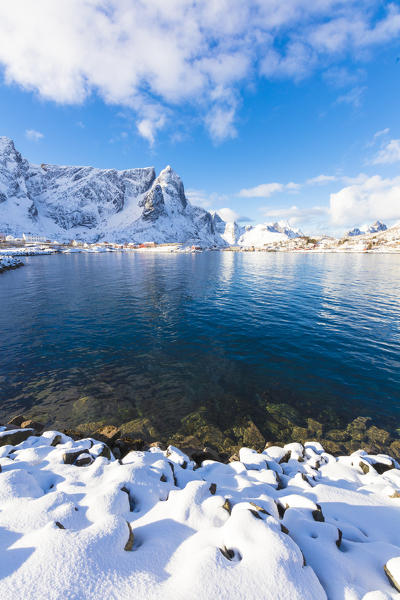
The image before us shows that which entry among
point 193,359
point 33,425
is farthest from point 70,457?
point 193,359

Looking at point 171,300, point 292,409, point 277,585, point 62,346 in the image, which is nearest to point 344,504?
point 277,585

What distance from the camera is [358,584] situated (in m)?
3.34

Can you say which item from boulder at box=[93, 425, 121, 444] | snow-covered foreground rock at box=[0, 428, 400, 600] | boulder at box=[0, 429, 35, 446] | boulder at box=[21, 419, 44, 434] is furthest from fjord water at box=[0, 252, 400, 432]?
snow-covered foreground rock at box=[0, 428, 400, 600]

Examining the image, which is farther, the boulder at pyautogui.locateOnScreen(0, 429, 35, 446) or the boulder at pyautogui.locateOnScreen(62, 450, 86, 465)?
the boulder at pyautogui.locateOnScreen(0, 429, 35, 446)

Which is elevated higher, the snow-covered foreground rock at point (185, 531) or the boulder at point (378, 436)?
the snow-covered foreground rock at point (185, 531)

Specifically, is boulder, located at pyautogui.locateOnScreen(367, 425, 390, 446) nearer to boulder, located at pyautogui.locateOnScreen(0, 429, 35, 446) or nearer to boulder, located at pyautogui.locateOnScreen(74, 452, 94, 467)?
Answer: boulder, located at pyautogui.locateOnScreen(74, 452, 94, 467)

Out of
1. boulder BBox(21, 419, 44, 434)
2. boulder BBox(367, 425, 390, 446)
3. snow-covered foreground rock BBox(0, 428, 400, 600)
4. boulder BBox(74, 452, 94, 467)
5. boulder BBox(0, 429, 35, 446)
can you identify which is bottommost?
boulder BBox(367, 425, 390, 446)

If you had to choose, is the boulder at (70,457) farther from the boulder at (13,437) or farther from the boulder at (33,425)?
the boulder at (33,425)

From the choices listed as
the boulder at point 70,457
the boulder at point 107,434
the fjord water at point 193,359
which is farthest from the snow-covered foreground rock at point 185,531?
the fjord water at point 193,359

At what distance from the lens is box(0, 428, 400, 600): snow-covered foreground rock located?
2.89 m

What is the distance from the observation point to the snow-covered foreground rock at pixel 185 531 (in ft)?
9.48

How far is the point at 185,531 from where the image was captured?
388 cm

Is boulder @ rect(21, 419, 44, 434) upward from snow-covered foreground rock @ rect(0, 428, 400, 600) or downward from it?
downward

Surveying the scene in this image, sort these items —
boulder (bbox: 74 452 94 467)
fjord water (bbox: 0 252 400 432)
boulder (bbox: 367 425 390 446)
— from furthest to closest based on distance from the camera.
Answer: fjord water (bbox: 0 252 400 432) < boulder (bbox: 367 425 390 446) < boulder (bbox: 74 452 94 467)
